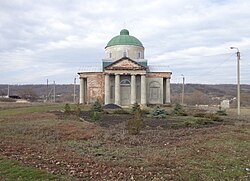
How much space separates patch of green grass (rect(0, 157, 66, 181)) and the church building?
4687 cm

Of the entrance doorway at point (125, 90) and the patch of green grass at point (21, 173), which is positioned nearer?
the patch of green grass at point (21, 173)

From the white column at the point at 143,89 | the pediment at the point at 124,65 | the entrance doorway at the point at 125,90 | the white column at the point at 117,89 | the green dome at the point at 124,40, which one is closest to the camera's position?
the pediment at the point at 124,65

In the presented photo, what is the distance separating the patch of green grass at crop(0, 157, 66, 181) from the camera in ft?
32.2

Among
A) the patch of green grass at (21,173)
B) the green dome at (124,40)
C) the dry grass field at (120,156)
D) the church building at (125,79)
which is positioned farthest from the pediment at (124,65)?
the patch of green grass at (21,173)

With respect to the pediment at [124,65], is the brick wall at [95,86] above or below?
below

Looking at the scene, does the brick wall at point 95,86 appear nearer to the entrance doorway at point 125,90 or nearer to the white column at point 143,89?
the entrance doorway at point 125,90

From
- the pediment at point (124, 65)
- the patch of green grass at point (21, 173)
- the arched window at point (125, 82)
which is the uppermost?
the pediment at point (124, 65)

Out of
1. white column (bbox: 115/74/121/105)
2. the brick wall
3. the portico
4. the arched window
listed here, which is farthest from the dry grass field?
the arched window

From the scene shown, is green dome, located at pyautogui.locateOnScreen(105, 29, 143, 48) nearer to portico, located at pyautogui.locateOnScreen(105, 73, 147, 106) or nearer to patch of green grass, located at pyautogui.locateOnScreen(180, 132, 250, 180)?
portico, located at pyautogui.locateOnScreen(105, 73, 147, 106)

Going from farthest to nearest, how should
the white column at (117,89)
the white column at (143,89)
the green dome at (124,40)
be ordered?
the green dome at (124,40) < the white column at (143,89) < the white column at (117,89)

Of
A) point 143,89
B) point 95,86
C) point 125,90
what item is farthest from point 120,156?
point 95,86

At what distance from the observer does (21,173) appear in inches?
406

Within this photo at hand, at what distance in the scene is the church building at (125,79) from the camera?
58.5m

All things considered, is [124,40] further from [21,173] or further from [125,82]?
[21,173]
